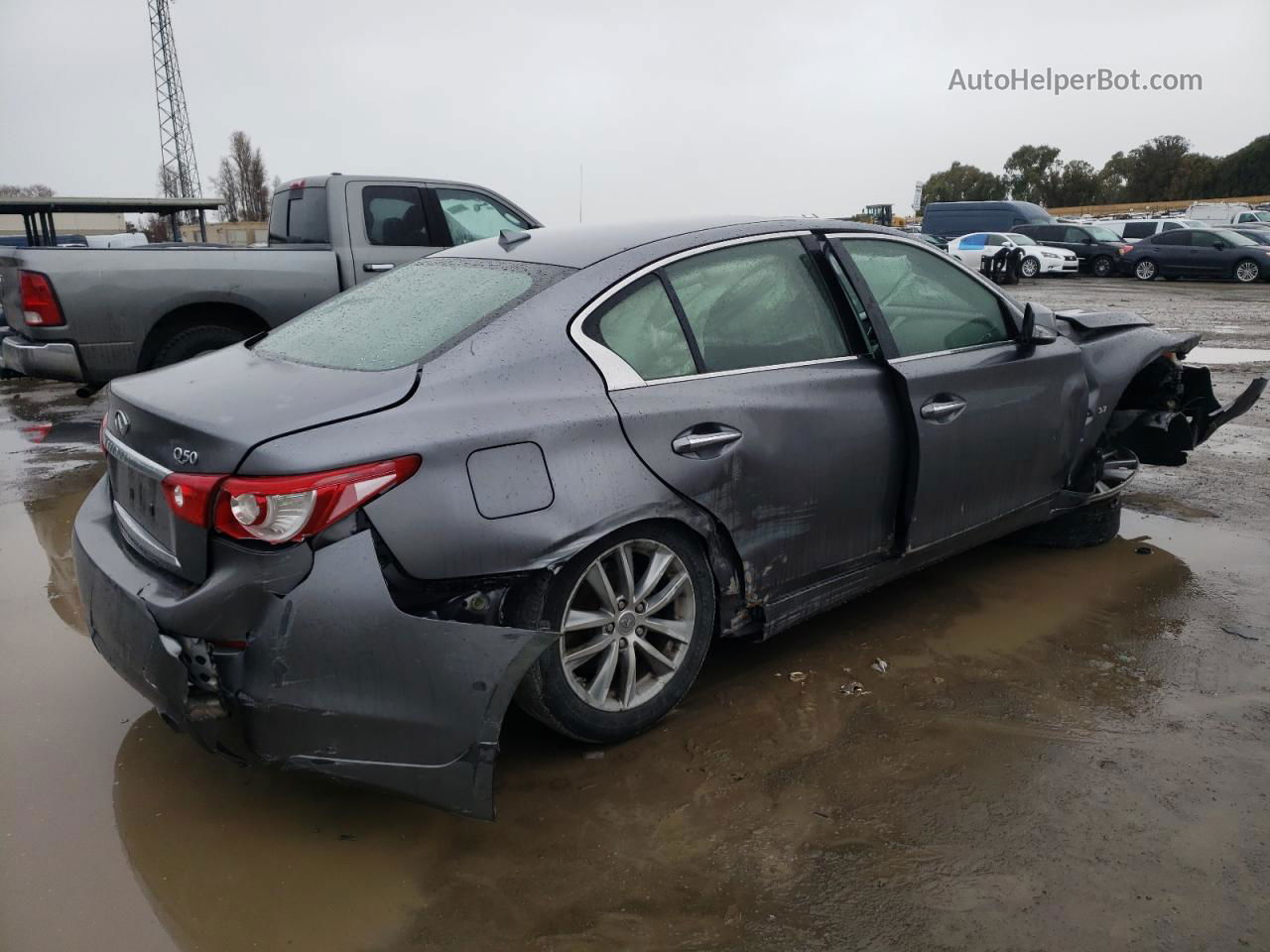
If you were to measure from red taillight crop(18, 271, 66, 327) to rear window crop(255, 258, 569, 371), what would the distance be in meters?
3.37

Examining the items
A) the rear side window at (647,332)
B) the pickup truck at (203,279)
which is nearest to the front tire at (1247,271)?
the pickup truck at (203,279)

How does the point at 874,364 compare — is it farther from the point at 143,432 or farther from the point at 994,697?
the point at 143,432

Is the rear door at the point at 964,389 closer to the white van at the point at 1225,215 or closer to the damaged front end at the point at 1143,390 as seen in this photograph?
the damaged front end at the point at 1143,390

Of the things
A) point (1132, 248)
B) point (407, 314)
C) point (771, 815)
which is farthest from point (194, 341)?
point (1132, 248)

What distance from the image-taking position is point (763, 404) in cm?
311

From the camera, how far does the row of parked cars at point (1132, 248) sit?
24.3m

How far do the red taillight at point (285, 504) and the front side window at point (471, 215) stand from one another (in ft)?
18.6

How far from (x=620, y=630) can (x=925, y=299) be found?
1.95 m

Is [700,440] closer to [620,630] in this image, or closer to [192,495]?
[620,630]

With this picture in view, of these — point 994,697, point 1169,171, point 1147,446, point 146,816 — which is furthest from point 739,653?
point 1169,171

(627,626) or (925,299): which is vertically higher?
(925,299)

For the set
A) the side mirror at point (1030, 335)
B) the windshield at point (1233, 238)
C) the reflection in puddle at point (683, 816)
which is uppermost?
the side mirror at point (1030, 335)

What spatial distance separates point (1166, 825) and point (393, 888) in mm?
2055

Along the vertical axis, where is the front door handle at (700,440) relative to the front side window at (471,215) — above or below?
below
